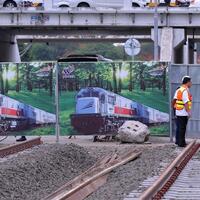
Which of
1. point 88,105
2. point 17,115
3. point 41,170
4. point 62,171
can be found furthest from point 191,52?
point 41,170

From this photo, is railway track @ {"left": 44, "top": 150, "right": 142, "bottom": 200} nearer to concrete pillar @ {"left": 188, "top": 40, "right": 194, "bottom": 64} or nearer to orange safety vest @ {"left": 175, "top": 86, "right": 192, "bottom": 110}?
orange safety vest @ {"left": 175, "top": 86, "right": 192, "bottom": 110}

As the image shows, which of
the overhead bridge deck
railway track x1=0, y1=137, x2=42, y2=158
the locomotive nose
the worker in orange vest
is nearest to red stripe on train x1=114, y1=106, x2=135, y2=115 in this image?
the locomotive nose

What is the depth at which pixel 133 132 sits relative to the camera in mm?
21500

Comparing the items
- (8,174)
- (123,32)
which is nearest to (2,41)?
(123,32)

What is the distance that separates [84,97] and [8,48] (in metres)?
36.3

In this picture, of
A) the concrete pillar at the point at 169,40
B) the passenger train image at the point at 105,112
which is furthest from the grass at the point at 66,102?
the concrete pillar at the point at 169,40

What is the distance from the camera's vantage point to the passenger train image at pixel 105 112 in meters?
21.9

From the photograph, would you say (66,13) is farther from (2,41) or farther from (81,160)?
(81,160)

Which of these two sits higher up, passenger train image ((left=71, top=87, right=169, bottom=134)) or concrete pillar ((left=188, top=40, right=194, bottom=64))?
concrete pillar ((left=188, top=40, right=194, bottom=64))

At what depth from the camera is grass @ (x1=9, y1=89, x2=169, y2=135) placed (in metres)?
21.9

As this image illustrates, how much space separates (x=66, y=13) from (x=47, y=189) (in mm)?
35467

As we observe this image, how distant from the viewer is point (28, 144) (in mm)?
19906

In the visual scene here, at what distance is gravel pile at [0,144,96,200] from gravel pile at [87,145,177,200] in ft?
3.38

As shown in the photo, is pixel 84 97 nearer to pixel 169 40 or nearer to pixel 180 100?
pixel 180 100
